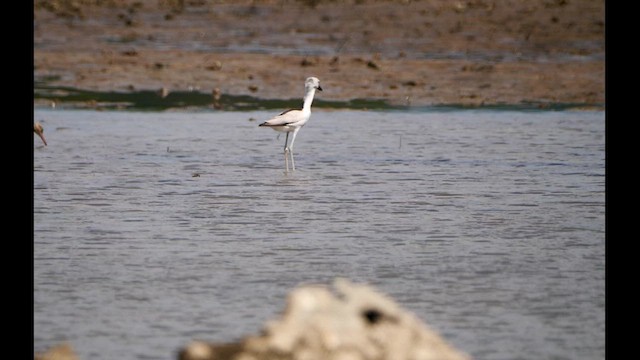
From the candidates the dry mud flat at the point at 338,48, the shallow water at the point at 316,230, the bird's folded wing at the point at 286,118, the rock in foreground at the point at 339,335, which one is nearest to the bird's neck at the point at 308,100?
the bird's folded wing at the point at 286,118

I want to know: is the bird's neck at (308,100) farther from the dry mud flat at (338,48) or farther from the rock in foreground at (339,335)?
the rock in foreground at (339,335)

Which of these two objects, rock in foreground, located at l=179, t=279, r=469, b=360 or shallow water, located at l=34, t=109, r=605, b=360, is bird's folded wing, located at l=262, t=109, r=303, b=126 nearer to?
shallow water, located at l=34, t=109, r=605, b=360

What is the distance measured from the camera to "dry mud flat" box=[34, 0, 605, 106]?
1905 cm

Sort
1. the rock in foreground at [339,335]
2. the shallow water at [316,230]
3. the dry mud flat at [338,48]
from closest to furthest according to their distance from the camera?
1. the rock in foreground at [339,335]
2. the shallow water at [316,230]
3. the dry mud flat at [338,48]

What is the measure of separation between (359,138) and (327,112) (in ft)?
7.62

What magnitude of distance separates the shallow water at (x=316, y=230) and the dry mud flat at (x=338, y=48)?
308 cm

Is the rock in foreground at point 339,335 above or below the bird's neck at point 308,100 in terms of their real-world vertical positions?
below

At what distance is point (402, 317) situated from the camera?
16.5ft

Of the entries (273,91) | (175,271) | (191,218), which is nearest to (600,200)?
(191,218)

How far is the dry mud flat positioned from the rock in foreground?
13028mm

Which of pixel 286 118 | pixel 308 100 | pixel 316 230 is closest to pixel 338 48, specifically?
pixel 308 100

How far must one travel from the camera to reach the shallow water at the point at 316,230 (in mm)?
7391

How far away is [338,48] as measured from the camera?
2178 cm

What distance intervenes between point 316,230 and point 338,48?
40.0 feet
